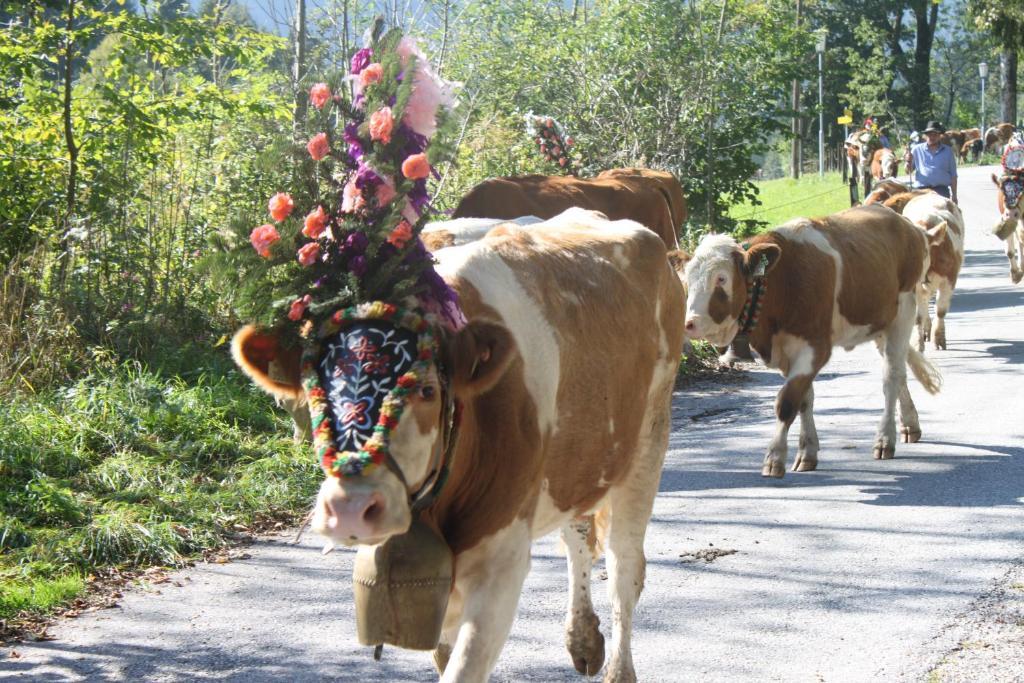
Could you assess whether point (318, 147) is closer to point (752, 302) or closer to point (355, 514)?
point (355, 514)

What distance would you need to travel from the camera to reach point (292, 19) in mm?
13914

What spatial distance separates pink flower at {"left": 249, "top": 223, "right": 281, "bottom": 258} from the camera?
3566mm

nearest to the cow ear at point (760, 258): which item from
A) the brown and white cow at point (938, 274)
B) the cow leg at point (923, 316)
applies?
the brown and white cow at point (938, 274)

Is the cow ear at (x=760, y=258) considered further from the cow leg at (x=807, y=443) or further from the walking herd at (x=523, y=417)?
the walking herd at (x=523, y=417)

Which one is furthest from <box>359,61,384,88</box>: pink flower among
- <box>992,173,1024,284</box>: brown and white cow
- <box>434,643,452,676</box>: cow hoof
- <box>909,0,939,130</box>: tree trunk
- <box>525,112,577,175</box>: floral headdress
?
<box>909,0,939,130</box>: tree trunk

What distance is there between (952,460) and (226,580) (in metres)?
5.27

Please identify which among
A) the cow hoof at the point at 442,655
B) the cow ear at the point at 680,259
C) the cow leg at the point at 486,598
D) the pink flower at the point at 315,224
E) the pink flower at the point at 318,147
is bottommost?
the cow hoof at the point at 442,655

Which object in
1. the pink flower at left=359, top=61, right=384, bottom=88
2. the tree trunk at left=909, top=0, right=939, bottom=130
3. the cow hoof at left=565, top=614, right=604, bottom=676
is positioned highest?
the tree trunk at left=909, top=0, right=939, bottom=130

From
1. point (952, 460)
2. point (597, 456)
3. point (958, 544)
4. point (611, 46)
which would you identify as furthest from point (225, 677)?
point (611, 46)

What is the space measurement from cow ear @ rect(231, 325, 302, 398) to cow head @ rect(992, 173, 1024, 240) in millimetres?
17270

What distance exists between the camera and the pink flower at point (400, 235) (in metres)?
3.58

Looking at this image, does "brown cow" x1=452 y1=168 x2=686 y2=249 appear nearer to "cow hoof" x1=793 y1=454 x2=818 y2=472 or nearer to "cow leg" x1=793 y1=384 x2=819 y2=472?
"cow leg" x1=793 y1=384 x2=819 y2=472

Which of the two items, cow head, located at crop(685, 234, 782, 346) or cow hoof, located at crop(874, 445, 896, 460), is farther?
cow hoof, located at crop(874, 445, 896, 460)

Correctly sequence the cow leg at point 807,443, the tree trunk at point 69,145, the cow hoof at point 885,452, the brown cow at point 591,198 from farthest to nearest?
1. the brown cow at point 591,198
2. the tree trunk at point 69,145
3. the cow hoof at point 885,452
4. the cow leg at point 807,443
